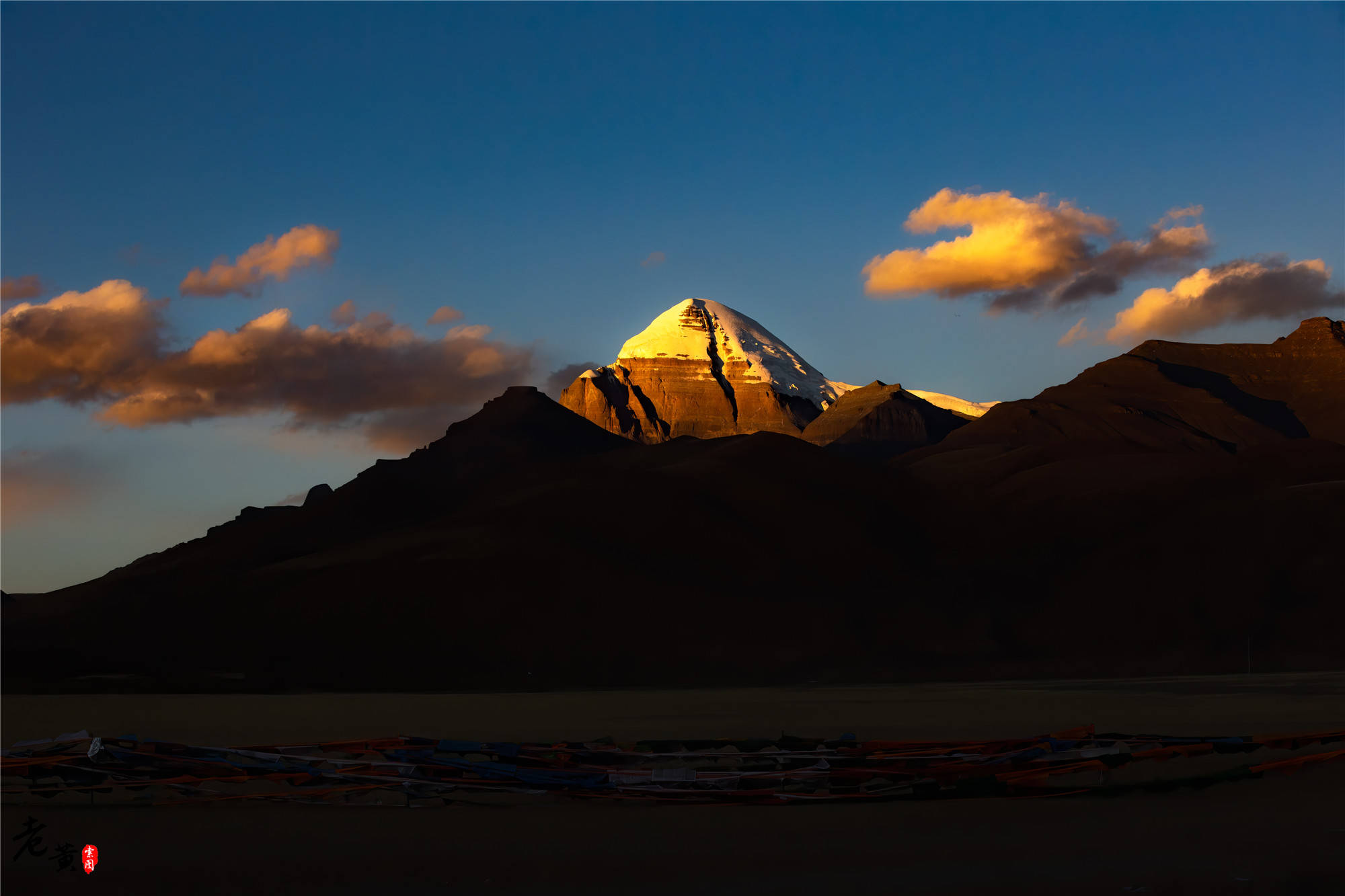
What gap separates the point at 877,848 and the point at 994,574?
180 ft

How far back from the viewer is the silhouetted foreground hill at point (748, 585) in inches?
2264

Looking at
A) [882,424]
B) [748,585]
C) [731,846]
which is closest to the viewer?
[731,846]

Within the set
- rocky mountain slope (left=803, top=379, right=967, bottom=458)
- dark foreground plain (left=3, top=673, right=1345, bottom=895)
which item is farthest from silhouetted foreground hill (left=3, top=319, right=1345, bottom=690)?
rocky mountain slope (left=803, top=379, right=967, bottom=458)

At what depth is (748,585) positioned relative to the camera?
66812 mm

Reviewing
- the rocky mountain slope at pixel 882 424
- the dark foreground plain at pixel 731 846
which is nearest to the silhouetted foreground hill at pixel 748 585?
the dark foreground plain at pixel 731 846

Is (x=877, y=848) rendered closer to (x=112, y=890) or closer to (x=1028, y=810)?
(x=1028, y=810)

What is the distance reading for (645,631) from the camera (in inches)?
2365

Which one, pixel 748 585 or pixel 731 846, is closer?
pixel 731 846

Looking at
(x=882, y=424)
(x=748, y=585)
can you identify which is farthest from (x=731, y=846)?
(x=882, y=424)

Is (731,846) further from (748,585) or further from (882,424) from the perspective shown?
(882,424)

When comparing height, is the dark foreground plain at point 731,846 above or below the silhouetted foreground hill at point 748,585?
below

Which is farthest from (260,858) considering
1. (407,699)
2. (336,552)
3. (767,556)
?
(336,552)

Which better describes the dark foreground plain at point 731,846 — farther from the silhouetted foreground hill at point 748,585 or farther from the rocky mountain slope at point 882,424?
the rocky mountain slope at point 882,424

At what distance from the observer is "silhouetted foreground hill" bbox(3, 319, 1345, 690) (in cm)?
5750
